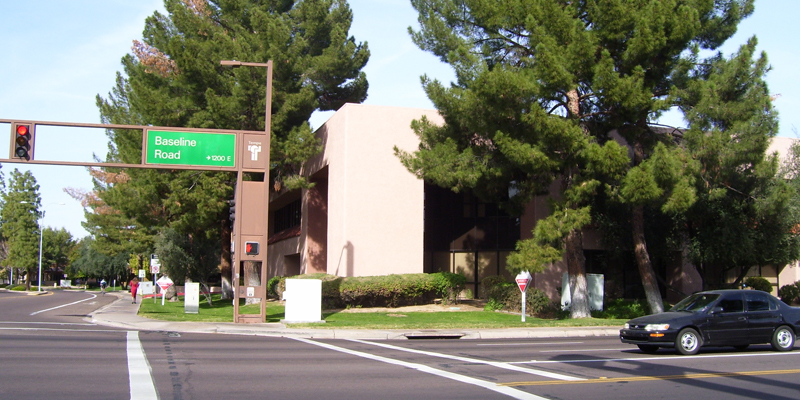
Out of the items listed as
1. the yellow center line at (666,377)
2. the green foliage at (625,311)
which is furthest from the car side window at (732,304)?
the green foliage at (625,311)

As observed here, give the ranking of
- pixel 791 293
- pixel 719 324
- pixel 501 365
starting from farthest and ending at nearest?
pixel 791 293 < pixel 719 324 < pixel 501 365

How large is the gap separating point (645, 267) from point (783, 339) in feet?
33.8

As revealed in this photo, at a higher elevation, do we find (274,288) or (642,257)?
(642,257)

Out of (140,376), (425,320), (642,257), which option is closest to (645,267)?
(642,257)

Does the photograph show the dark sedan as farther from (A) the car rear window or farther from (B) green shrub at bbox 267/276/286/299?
(B) green shrub at bbox 267/276/286/299

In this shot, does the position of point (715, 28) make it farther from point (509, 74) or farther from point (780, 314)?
point (780, 314)

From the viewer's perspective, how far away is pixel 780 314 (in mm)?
15102

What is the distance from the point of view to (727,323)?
14602 mm

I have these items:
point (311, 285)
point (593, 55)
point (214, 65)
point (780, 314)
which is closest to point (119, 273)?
point (214, 65)

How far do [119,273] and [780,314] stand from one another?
3815 inches

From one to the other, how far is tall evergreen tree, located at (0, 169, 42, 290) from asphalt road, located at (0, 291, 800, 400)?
72.0m

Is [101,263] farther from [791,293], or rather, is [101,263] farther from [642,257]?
[791,293]

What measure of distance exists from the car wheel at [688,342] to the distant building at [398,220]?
51.6ft

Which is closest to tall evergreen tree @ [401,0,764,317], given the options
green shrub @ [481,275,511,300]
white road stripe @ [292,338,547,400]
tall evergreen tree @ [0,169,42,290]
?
green shrub @ [481,275,511,300]
